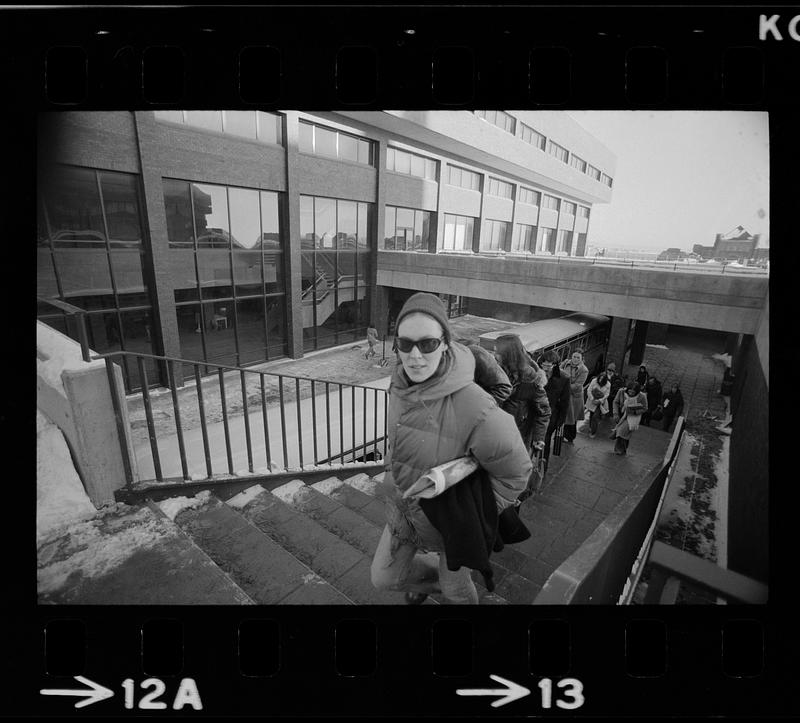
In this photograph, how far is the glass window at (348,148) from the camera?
3.73 m

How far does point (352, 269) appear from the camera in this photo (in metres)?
3.71

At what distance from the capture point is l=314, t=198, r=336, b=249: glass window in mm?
3545

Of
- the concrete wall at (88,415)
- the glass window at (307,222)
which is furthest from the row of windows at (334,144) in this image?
the concrete wall at (88,415)

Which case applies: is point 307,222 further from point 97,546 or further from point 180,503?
point 97,546

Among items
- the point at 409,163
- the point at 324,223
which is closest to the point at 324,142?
the point at 324,223

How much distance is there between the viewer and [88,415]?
7.07 ft
